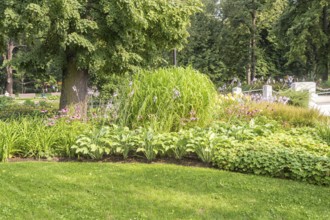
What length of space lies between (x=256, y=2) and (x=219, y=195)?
86.7 ft

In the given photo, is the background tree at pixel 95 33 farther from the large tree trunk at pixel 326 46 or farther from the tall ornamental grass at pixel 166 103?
the large tree trunk at pixel 326 46

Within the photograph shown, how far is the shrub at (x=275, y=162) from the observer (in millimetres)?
4219

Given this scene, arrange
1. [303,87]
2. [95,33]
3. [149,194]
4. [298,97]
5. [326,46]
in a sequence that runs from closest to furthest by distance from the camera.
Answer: [149,194]
[95,33]
[298,97]
[303,87]
[326,46]

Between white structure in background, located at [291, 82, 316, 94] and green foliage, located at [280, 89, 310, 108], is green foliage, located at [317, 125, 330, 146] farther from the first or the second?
white structure in background, located at [291, 82, 316, 94]

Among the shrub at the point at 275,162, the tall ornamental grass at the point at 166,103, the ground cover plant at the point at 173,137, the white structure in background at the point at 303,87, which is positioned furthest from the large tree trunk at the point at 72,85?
the white structure in background at the point at 303,87

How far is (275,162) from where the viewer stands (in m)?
4.43

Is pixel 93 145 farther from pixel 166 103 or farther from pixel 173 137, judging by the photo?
pixel 166 103

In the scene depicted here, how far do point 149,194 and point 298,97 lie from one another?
8.61 metres

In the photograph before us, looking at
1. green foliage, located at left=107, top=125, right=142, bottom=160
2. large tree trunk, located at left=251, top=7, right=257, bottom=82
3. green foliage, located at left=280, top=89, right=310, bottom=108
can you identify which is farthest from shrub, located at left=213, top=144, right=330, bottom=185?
large tree trunk, located at left=251, top=7, right=257, bottom=82

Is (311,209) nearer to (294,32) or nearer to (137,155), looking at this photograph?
(137,155)

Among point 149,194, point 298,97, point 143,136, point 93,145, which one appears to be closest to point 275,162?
point 149,194

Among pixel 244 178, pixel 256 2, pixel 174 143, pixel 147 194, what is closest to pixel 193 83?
pixel 174 143

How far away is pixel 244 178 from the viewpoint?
4.33 m

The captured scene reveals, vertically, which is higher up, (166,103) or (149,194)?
(166,103)
